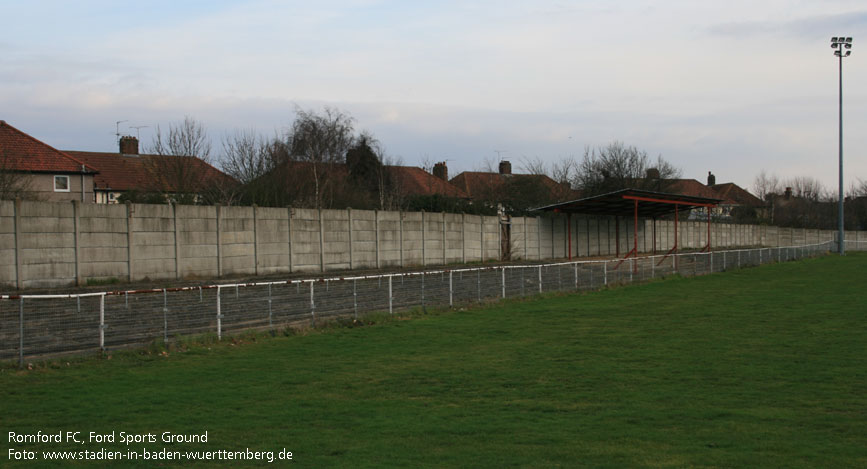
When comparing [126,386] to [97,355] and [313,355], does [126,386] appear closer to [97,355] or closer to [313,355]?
[97,355]

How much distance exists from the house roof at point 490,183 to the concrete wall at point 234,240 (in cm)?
1962

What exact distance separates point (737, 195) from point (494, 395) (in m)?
122

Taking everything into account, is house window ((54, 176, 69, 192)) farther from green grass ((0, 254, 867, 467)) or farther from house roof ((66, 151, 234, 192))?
Answer: green grass ((0, 254, 867, 467))

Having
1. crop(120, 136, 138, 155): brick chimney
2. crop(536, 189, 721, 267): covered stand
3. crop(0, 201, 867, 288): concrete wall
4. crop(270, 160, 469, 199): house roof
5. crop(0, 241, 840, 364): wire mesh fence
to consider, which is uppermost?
crop(120, 136, 138, 155): brick chimney

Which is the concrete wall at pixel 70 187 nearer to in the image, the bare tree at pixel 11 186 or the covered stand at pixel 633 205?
the bare tree at pixel 11 186

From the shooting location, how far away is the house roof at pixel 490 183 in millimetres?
68969

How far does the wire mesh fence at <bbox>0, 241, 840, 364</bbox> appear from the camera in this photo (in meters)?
13.5

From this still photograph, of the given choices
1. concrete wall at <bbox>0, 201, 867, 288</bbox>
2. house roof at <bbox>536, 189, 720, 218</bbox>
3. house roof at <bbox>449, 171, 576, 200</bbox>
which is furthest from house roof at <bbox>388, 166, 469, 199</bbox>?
concrete wall at <bbox>0, 201, 867, 288</bbox>

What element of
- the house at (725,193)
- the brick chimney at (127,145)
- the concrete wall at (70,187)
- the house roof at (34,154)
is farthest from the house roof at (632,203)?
the house at (725,193)

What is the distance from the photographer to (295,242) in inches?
1259

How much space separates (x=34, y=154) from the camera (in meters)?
46.2

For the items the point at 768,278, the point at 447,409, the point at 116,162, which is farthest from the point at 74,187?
the point at 447,409

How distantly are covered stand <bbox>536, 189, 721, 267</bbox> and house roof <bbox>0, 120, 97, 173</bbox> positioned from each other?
30038 mm

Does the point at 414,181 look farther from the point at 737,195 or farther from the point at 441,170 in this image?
the point at 737,195
